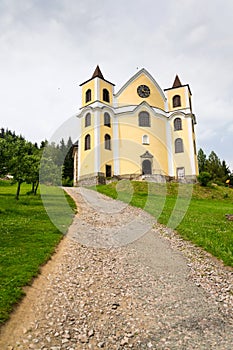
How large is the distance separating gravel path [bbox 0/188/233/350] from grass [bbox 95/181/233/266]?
105cm

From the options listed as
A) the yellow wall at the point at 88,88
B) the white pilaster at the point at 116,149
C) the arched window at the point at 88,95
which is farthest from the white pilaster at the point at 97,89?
the white pilaster at the point at 116,149

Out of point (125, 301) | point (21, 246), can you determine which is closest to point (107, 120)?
point (21, 246)

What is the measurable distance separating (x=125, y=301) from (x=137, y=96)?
43.8 meters

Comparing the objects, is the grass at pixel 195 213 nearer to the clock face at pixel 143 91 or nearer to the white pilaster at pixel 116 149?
the white pilaster at pixel 116 149

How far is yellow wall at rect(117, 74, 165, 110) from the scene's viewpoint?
47.9 m

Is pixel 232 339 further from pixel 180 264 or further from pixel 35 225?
pixel 35 225

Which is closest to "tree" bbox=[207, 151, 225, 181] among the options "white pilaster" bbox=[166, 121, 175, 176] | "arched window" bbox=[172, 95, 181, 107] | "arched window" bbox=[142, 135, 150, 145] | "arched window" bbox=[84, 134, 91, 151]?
"white pilaster" bbox=[166, 121, 175, 176]

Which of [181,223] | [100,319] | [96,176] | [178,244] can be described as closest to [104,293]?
[100,319]

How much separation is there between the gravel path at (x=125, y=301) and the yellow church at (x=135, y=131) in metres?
30.3

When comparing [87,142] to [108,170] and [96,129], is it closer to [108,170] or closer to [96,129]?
[96,129]

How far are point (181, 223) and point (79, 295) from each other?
11.0 m

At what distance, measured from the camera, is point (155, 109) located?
47.7 meters

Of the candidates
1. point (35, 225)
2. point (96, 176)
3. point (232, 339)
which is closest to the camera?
point (232, 339)

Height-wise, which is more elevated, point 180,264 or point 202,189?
point 202,189
